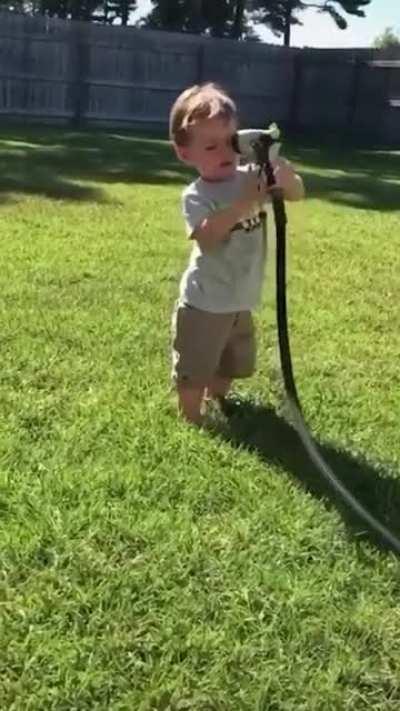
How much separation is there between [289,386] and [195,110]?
81cm

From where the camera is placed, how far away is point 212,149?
11.3 ft

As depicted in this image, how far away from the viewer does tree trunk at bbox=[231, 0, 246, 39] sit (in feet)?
104

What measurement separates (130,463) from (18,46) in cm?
1741

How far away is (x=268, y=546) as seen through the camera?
2.80m

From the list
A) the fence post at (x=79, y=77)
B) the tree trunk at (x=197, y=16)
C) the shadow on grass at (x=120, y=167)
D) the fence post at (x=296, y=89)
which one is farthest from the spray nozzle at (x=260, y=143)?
the tree trunk at (x=197, y=16)

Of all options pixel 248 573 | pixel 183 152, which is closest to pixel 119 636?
pixel 248 573

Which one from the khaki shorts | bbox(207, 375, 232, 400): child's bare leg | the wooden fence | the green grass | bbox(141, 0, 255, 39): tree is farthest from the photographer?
bbox(141, 0, 255, 39): tree

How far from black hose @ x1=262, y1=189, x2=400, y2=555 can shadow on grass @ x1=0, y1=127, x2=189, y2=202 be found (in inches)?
237

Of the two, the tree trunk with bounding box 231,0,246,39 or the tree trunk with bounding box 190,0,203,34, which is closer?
the tree trunk with bounding box 190,0,203,34

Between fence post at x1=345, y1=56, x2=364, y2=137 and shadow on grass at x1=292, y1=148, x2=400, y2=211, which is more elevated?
fence post at x1=345, y1=56, x2=364, y2=137

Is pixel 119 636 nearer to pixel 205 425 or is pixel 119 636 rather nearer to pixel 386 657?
pixel 386 657

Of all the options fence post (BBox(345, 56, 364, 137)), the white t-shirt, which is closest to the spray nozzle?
the white t-shirt

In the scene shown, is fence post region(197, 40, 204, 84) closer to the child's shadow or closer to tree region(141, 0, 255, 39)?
tree region(141, 0, 255, 39)

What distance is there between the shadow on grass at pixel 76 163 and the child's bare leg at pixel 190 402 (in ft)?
18.7
